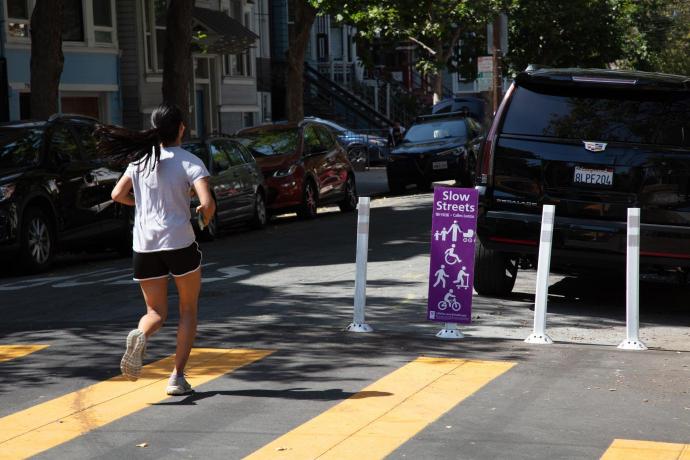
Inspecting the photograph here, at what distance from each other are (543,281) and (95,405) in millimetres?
3650

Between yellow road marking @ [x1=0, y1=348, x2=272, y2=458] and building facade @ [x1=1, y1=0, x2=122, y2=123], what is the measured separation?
827 inches

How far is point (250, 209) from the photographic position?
2039 centimetres

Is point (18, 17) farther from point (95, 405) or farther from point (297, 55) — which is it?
point (95, 405)

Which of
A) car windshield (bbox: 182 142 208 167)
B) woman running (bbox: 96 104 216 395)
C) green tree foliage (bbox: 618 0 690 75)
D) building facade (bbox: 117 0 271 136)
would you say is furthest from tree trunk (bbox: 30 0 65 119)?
green tree foliage (bbox: 618 0 690 75)

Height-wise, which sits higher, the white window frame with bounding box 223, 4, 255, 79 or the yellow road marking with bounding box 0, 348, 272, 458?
the white window frame with bounding box 223, 4, 255, 79

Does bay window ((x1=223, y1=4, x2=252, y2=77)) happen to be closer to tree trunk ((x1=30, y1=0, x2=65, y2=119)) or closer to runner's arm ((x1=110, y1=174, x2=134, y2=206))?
tree trunk ((x1=30, y1=0, x2=65, y2=119))

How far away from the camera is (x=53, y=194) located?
15.4 m

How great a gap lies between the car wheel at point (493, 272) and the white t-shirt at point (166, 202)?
428 cm

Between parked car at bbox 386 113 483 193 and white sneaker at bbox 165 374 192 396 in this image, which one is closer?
white sneaker at bbox 165 374 192 396

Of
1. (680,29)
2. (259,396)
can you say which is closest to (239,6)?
(680,29)

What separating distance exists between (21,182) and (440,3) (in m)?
25.5

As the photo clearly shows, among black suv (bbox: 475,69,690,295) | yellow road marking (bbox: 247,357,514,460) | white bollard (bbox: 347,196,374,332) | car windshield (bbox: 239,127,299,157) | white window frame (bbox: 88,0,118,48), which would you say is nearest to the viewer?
yellow road marking (bbox: 247,357,514,460)

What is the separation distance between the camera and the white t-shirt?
299 inches

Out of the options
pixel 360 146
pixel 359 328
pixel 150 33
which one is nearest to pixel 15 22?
pixel 150 33
